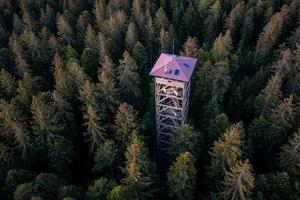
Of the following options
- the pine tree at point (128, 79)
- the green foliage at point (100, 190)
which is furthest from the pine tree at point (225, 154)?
the pine tree at point (128, 79)

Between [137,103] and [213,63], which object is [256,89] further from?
[137,103]

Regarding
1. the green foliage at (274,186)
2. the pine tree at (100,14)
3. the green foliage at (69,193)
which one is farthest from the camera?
the pine tree at (100,14)

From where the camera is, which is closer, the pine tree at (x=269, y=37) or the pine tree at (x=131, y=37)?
the pine tree at (x=269, y=37)

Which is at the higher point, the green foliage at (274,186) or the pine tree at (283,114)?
the pine tree at (283,114)

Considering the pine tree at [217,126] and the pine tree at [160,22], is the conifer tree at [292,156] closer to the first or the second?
the pine tree at [217,126]

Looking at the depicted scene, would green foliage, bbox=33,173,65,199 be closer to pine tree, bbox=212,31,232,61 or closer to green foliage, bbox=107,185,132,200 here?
green foliage, bbox=107,185,132,200

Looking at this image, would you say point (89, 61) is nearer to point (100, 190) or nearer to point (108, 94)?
point (108, 94)
